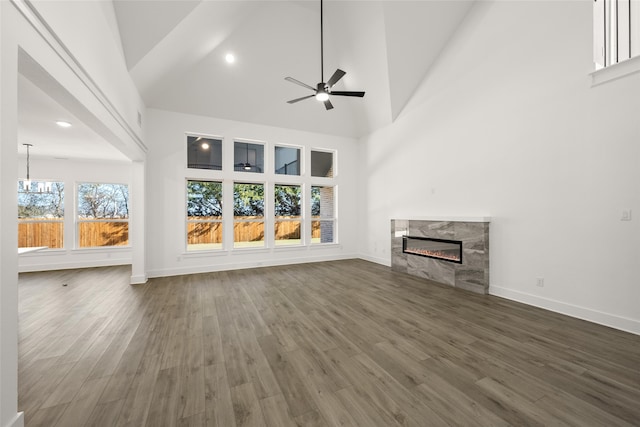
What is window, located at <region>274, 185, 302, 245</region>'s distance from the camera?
6711 mm

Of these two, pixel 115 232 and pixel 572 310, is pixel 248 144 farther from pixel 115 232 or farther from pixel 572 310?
pixel 572 310

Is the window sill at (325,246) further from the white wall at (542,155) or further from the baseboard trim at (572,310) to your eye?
the baseboard trim at (572,310)

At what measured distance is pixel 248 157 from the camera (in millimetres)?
6328

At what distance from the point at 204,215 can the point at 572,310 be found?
6589 millimetres

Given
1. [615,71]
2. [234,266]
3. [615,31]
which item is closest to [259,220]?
[234,266]

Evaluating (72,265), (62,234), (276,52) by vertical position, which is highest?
(276,52)

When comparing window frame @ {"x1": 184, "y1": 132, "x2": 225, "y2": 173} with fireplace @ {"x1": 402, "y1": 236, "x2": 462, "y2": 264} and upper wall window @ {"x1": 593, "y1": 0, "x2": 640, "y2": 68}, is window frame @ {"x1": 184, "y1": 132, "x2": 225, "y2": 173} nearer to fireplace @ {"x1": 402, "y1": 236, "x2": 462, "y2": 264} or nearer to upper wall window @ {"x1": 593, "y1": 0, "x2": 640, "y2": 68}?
fireplace @ {"x1": 402, "y1": 236, "x2": 462, "y2": 264}

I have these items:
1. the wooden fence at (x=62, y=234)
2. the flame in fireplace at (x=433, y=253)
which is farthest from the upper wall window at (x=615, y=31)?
the wooden fence at (x=62, y=234)

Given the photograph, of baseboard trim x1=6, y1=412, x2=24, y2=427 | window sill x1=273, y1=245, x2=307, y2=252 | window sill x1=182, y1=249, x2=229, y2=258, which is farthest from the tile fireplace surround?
baseboard trim x1=6, y1=412, x2=24, y2=427

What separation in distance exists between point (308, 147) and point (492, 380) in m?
6.08

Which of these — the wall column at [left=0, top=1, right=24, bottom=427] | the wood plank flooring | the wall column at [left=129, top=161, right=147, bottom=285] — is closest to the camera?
the wall column at [left=0, top=1, right=24, bottom=427]

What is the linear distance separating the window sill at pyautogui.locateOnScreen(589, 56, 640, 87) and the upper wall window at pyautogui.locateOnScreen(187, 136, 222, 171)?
641 centimetres

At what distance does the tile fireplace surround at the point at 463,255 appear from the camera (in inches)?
Answer: 160

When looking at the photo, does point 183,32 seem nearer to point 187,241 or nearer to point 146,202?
point 146,202
